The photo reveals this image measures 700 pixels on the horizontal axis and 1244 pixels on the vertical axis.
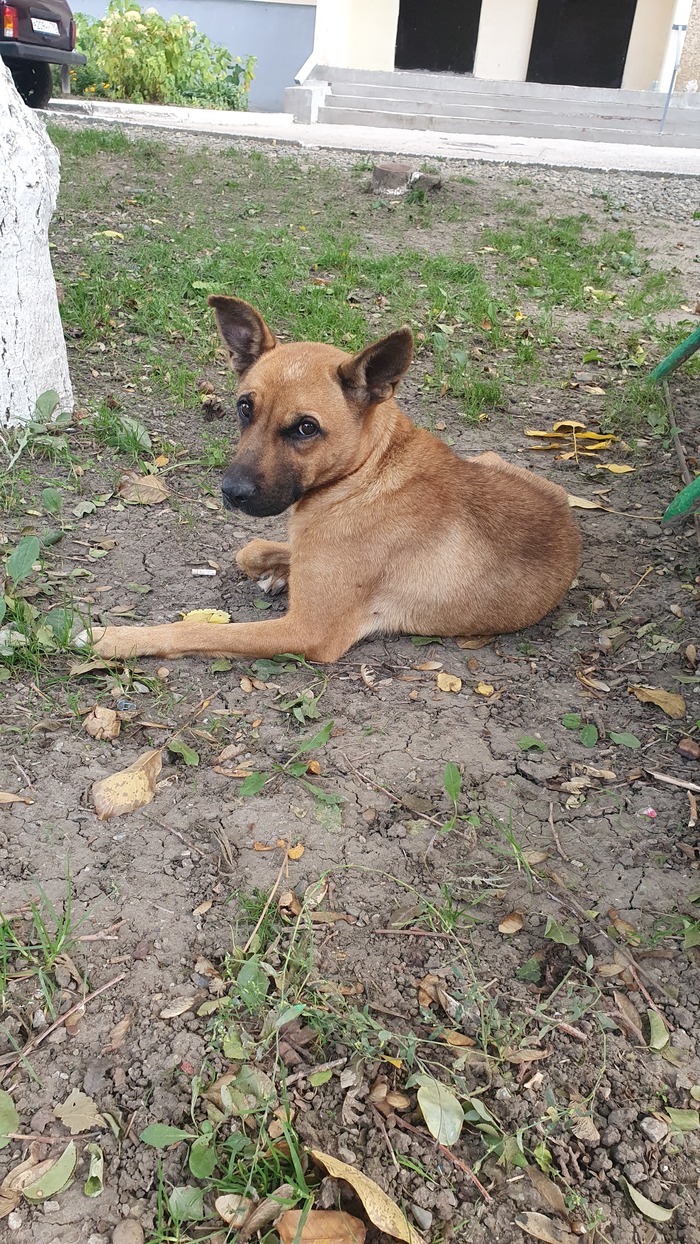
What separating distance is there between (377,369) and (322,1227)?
2.77m

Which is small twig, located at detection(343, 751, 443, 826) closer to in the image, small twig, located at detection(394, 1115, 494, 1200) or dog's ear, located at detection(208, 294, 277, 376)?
small twig, located at detection(394, 1115, 494, 1200)

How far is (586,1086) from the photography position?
79.9 inches

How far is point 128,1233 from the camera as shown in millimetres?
1732

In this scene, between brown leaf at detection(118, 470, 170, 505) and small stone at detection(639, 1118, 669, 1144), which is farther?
brown leaf at detection(118, 470, 170, 505)

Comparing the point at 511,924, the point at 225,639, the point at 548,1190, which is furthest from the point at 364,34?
the point at 548,1190

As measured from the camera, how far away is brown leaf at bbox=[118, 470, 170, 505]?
456 centimetres

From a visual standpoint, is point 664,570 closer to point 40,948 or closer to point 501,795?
point 501,795

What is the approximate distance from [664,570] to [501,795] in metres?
1.84

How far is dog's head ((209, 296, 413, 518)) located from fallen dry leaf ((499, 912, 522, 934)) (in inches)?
71.2


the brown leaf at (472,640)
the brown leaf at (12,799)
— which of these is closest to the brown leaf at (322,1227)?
the brown leaf at (12,799)

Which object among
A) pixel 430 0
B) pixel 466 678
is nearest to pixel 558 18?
pixel 430 0

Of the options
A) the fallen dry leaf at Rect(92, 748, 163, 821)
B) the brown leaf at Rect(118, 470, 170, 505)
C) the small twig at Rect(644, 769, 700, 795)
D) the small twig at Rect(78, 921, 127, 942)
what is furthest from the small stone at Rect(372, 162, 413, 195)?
the small twig at Rect(78, 921, 127, 942)

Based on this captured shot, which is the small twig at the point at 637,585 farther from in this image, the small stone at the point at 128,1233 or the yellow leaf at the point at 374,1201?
the small stone at the point at 128,1233

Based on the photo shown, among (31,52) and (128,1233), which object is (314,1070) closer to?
(128,1233)
